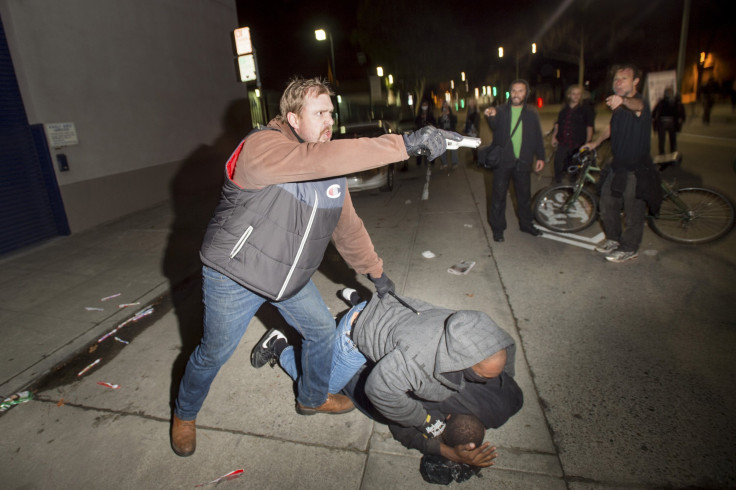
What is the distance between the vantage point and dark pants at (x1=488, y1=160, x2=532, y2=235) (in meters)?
5.32

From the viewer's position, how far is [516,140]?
17.1 feet

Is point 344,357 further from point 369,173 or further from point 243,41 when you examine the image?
point 243,41

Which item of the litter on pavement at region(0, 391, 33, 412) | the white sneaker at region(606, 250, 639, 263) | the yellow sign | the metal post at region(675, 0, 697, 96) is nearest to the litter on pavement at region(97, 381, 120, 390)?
the litter on pavement at region(0, 391, 33, 412)

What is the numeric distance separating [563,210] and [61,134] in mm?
8308

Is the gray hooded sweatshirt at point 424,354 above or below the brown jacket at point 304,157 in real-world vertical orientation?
below

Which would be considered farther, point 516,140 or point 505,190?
point 505,190

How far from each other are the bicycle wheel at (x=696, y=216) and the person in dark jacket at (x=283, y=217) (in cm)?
456

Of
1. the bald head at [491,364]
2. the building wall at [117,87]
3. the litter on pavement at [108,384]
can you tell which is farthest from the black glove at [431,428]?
the building wall at [117,87]

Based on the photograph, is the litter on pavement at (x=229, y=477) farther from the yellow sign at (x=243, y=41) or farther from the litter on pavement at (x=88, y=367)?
the yellow sign at (x=243, y=41)

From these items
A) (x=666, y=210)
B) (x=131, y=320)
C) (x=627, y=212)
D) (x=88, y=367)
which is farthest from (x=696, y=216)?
(x=88, y=367)

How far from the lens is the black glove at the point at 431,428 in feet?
7.00

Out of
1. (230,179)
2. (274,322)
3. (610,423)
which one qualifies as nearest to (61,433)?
(274,322)

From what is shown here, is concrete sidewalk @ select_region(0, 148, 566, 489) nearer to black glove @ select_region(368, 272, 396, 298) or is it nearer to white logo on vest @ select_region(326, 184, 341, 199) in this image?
black glove @ select_region(368, 272, 396, 298)

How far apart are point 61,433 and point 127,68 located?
8414mm
